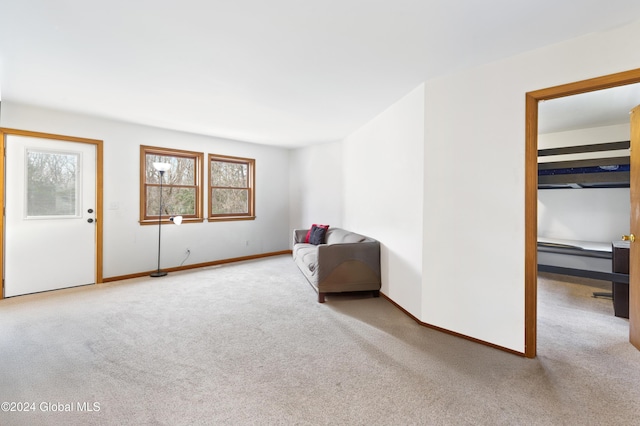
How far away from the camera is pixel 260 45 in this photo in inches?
88.3

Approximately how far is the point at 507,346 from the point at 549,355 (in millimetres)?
307

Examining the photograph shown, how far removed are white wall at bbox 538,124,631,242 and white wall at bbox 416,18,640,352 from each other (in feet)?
10.6

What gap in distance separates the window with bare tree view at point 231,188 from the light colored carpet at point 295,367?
8.38ft

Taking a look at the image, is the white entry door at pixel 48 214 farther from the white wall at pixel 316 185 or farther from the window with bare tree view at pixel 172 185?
the white wall at pixel 316 185

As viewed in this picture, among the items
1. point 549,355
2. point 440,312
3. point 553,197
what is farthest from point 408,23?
point 553,197

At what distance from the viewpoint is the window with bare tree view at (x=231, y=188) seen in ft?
18.5

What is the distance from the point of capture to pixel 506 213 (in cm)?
241

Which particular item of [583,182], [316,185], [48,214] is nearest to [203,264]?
[48,214]

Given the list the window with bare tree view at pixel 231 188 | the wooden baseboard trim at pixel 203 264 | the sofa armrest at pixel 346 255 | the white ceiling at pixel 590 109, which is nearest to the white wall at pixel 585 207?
the white ceiling at pixel 590 109

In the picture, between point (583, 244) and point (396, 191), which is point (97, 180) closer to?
point (396, 191)

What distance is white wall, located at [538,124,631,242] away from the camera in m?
4.29

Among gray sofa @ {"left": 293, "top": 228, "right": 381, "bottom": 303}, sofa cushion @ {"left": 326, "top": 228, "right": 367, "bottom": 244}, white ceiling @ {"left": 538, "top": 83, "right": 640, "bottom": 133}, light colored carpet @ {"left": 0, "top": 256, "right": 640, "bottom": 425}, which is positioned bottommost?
light colored carpet @ {"left": 0, "top": 256, "right": 640, "bottom": 425}

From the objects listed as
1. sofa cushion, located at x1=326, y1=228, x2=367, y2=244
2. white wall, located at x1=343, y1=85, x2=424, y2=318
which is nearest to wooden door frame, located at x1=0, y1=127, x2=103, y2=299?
sofa cushion, located at x1=326, y1=228, x2=367, y2=244

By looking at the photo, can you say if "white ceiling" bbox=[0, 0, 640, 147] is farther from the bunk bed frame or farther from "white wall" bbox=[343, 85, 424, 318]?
the bunk bed frame
